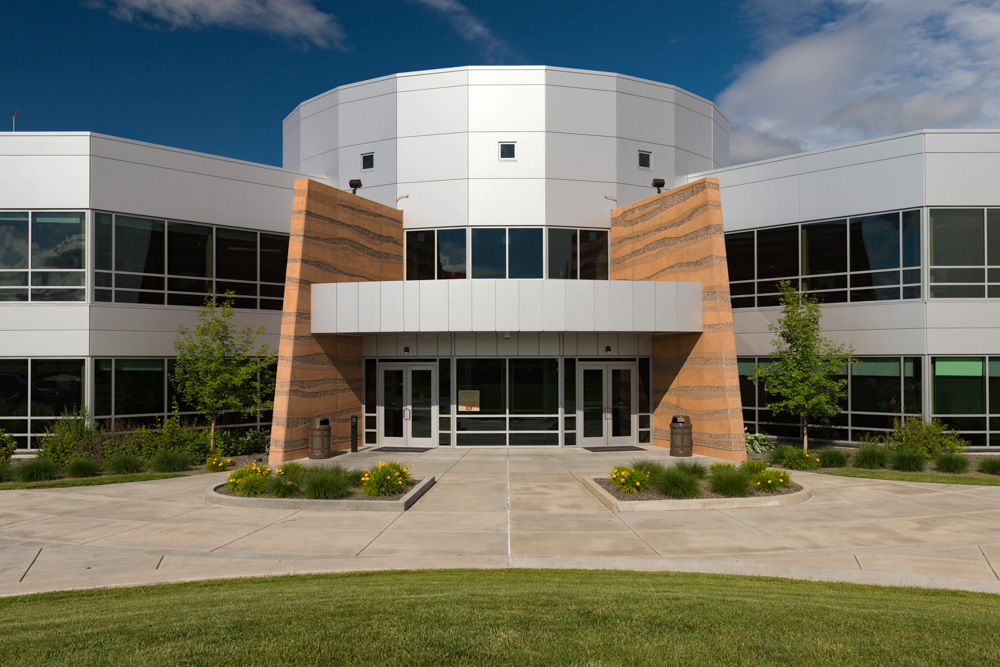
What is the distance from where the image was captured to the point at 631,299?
838 inches

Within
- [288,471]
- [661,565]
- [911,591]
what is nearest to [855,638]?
[911,591]

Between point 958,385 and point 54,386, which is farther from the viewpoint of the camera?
point 958,385

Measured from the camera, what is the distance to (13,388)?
21297mm

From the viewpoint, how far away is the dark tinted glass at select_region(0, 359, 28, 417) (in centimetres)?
2122

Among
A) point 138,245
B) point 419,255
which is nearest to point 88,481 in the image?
point 138,245

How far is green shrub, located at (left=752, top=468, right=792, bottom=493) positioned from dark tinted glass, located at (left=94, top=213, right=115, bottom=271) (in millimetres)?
19850

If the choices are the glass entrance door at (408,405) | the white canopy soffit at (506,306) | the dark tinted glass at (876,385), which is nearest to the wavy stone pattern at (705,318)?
the white canopy soffit at (506,306)

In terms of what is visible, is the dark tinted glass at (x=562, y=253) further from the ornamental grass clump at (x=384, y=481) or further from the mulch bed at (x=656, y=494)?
the ornamental grass clump at (x=384, y=481)

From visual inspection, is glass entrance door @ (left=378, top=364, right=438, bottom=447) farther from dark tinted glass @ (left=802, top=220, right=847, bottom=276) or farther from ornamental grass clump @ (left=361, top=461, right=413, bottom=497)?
dark tinted glass @ (left=802, top=220, right=847, bottom=276)

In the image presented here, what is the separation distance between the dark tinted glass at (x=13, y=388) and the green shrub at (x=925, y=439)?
2579cm

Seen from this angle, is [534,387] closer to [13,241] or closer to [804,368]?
[804,368]

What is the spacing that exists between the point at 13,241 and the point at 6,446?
6.50 metres

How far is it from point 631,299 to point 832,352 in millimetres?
6332

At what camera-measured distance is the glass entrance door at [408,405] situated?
955 inches
